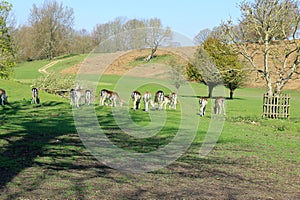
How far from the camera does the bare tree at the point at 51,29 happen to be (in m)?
100

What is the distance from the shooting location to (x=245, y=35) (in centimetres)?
3158

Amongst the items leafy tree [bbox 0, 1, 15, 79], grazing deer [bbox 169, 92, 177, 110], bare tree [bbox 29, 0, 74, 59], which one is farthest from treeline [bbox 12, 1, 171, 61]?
grazing deer [bbox 169, 92, 177, 110]

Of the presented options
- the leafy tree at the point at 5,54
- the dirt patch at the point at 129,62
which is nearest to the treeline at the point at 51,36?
the dirt patch at the point at 129,62

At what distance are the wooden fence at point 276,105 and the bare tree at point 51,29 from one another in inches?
3153

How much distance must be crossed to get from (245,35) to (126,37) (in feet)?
33.7

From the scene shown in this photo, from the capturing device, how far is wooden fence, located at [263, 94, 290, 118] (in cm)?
2788

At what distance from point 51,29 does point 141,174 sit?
9636 cm

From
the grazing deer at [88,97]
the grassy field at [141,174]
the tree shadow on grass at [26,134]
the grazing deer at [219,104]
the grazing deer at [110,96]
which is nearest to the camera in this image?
the grassy field at [141,174]

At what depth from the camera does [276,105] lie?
91.4 feet

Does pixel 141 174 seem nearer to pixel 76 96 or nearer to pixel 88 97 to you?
pixel 76 96

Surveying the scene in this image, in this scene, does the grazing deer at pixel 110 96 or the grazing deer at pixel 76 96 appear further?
the grazing deer at pixel 110 96

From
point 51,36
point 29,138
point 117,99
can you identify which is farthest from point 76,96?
point 51,36

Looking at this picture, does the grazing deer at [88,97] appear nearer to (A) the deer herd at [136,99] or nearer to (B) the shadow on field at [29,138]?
(A) the deer herd at [136,99]

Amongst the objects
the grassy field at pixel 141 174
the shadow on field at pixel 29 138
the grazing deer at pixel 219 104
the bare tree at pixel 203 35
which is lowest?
the grassy field at pixel 141 174
